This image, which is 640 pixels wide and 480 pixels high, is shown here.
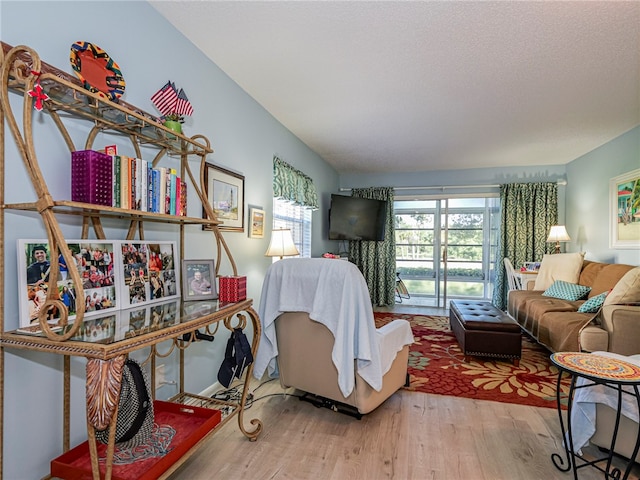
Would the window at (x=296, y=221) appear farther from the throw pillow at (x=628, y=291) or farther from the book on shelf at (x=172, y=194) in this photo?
the throw pillow at (x=628, y=291)

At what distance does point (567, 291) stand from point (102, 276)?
4776 millimetres

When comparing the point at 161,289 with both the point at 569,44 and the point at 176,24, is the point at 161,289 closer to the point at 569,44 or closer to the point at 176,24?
the point at 176,24

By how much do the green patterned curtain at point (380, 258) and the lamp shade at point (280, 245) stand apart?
3.29 meters

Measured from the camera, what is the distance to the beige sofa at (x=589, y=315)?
273cm

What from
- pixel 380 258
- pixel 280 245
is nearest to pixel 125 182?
pixel 280 245

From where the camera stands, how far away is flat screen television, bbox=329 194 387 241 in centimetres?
593

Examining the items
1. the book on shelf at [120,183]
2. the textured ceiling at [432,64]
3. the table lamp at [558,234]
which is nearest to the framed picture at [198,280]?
the book on shelf at [120,183]

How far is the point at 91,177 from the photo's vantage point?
1.37 m

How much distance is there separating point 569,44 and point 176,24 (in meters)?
2.57

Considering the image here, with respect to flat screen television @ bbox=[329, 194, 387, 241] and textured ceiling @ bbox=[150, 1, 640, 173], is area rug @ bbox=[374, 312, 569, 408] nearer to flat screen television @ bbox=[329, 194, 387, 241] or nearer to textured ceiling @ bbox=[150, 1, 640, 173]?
flat screen television @ bbox=[329, 194, 387, 241]

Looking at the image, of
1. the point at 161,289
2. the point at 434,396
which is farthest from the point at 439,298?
the point at 161,289

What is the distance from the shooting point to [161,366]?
7.14 ft

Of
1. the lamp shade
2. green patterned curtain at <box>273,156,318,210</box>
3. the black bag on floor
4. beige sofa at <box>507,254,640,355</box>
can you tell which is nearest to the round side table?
beige sofa at <box>507,254,640,355</box>

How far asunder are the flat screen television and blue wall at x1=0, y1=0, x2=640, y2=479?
1681 millimetres
